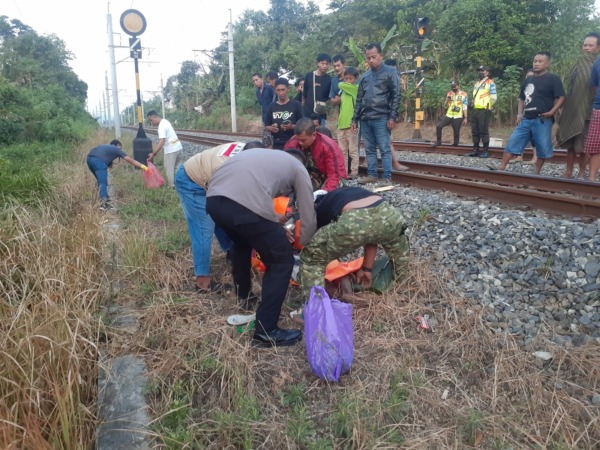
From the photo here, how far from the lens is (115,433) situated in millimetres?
2129

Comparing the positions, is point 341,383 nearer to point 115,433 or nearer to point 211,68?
point 115,433

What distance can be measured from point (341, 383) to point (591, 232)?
2377 mm

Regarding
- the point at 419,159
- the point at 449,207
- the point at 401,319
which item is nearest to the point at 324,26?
the point at 419,159

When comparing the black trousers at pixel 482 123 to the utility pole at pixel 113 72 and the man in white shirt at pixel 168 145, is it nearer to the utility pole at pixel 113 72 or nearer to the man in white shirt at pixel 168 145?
the man in white shirt at pixel 168 145

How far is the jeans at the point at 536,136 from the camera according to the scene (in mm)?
6547

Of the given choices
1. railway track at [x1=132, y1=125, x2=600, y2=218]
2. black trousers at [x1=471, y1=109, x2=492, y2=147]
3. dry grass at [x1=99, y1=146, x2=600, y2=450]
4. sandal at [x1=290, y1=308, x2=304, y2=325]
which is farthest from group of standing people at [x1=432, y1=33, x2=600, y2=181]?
sandal at [x1=290, y1=308, x2=304, y2=325]

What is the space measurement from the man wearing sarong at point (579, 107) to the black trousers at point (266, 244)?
5095mm

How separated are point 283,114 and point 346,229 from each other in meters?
3.59

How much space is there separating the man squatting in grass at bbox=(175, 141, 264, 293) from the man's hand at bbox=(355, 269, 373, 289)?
1.21m

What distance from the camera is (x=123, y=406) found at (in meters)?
2.33

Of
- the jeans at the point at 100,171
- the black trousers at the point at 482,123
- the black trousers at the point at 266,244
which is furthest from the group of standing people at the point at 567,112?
the jeans at the point at 100,171

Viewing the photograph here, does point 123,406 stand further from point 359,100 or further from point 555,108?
point 555,108

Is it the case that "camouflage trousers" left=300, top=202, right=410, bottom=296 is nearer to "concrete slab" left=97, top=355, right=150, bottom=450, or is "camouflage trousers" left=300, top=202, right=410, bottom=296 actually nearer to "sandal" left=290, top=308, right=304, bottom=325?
"sandal" left=290, top=308, right=304, bottom=325

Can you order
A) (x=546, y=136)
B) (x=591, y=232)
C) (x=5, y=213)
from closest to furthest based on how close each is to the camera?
1. (x=591, y=232)
2. (x=5, y=213)
3. (x=546, y=136)
